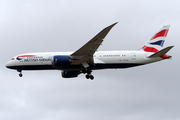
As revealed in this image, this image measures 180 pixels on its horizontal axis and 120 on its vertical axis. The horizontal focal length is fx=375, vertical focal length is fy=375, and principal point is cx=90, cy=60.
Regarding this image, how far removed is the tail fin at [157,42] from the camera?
163 ft

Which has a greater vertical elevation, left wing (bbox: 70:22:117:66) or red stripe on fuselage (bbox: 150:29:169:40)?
red stripe on fuselage (bbox: 150:29:169:40)

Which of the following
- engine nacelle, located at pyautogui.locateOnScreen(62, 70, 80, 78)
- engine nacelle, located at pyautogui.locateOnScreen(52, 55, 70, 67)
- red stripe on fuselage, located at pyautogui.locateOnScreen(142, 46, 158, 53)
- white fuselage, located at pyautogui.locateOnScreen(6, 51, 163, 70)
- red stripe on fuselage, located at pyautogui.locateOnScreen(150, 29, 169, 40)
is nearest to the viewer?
engine nacelle, located at pyautogui.locateOnScreen(52, 55, 70, 67)

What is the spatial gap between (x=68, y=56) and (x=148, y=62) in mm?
10097

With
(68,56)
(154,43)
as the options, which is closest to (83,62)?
(68,56)

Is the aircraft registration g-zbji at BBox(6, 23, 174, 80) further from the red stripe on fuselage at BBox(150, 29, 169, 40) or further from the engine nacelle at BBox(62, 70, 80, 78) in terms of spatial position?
the engine nacelle at BBox(62, 70, 80, 78)

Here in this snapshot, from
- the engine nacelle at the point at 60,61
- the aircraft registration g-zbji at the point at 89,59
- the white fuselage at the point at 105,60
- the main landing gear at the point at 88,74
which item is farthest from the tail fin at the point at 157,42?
the engine nacelle at the point at 60,61

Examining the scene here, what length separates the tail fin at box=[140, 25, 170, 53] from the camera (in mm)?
49594

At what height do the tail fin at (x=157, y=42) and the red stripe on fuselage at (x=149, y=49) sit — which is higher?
the tail fin at (x=157, y=42)

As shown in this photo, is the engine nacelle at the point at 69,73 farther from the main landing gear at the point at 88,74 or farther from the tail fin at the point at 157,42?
the tail fin at the point at 157,42

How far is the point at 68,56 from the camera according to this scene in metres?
45.8

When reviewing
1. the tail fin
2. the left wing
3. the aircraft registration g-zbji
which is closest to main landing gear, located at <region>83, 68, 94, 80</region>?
the aircraft registration g-zbji

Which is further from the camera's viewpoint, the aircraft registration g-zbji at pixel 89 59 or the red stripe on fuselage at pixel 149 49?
the red stripe on fuselage at pixel 149 49

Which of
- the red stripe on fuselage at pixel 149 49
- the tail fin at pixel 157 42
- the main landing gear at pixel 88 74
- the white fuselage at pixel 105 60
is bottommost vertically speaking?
the main landing gear at pixel 88 74

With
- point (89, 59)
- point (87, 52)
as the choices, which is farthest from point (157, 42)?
point (87, 52)
